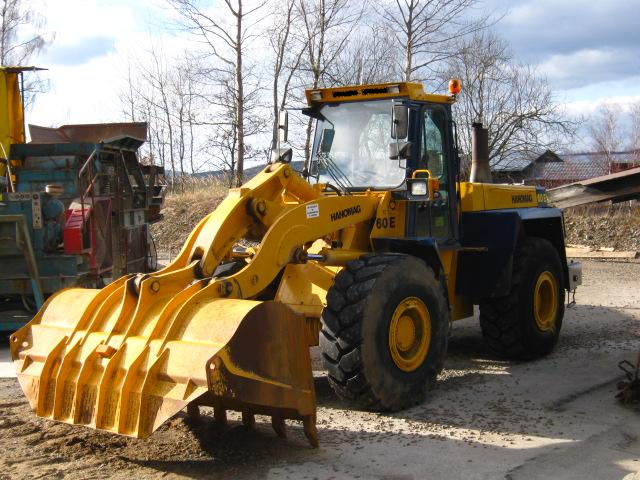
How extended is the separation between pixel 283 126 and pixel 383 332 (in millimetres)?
2582

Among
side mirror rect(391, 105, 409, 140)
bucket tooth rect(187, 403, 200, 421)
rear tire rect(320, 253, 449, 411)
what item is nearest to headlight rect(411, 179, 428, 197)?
side mirror rect(391, 105, 409, 140)

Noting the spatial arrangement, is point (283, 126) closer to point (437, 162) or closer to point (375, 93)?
point (375, 93)

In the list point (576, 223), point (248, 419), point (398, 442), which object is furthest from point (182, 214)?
point (398, 442)

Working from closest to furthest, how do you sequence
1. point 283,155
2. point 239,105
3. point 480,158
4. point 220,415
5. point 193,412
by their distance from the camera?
1. point 220,415
2. point 193,412
3. point 283,155
4. point 480,158
5. point 239,105

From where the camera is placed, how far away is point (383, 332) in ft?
20.2

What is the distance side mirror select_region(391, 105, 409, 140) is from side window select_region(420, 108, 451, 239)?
73 centimetres

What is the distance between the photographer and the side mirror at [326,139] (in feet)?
25.1

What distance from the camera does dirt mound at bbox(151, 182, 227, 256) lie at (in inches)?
974

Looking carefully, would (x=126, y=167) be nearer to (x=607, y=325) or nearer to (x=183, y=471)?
(x=607, y=325)

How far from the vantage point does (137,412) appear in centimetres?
479

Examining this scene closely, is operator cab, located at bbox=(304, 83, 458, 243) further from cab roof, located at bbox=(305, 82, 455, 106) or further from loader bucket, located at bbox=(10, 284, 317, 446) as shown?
loader bucket, located at bbox=(10, 284, 317, 446)

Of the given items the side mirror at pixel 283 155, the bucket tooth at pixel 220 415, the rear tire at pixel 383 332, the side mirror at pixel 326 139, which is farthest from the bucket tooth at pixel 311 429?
the side mirror at pixel 326 139

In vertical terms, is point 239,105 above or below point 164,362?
above

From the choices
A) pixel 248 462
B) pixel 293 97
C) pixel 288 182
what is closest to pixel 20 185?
pixel 288 182
